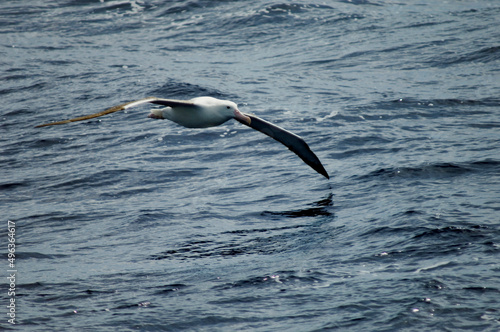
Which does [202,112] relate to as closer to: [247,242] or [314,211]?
[247,242]

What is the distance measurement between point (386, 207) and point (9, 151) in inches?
432

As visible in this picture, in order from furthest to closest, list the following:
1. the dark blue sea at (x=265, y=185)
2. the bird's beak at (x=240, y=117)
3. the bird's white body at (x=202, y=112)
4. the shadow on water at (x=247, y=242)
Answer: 1. the bird's beak at (x=240, y=117)
2. the bird's white body at (x=202, y=112)
3. the shadow on water at (x=247, y=242)
4. the dark blue sea at (x=265, y=185)

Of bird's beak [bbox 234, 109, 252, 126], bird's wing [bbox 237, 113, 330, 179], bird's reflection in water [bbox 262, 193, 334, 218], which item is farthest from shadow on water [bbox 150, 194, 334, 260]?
bird's beak [bbox 234, 109, 252, 126]

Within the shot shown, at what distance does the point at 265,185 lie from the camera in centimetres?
1503

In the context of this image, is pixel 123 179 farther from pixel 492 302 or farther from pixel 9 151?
pixel 492 302

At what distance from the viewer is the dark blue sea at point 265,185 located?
9891 millimetres

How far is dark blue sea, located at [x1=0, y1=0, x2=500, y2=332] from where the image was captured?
9.89m

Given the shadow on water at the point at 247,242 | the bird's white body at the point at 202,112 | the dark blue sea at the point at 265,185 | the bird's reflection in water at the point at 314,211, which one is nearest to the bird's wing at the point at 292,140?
the dark blue sea at the point at 265,185

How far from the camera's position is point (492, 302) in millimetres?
9219

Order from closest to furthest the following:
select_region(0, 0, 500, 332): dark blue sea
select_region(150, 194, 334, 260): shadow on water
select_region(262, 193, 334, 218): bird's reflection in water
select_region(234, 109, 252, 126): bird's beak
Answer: select_region(0, 0, 500, 332): dark blue sea → select_region(150, 194, 334, 260): shadow on water → select_region(234, 109, 252, 126): bird's beak → select_region(262, 193, 334, 218): bird's reflection in water

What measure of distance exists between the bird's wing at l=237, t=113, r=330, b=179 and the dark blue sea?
0.38 metres

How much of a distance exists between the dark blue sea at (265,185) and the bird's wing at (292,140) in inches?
15.2

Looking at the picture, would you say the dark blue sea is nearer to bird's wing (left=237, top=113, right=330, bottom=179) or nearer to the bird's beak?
bird's wing (left=237, top=113, right=330, bottom=179)

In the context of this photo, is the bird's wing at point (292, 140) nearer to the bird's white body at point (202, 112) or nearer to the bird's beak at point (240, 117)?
the bird's beak at point (240, 117)
